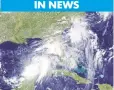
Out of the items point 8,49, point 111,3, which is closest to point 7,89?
point 8,49

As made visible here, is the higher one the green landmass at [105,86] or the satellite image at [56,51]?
the satellite image at [56,51]

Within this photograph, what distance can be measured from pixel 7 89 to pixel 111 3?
622 millimetres

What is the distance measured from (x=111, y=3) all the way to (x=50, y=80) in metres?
0.45

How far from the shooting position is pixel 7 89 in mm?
1190

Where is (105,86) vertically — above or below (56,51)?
below

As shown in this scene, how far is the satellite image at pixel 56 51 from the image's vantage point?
46.8 inches

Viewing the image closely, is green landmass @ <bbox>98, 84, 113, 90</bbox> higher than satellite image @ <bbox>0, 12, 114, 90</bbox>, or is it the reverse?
satellite image @ <bbox>0, 12, 114, 90</bbox>

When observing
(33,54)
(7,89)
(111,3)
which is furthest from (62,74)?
(111,3)

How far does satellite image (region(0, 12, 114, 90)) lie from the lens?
3.90 feet

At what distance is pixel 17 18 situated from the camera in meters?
1.19

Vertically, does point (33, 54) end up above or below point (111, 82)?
above

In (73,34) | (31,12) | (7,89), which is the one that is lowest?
(7,89)

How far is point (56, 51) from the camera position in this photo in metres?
1.20

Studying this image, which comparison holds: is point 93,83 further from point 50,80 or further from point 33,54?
point 33,54
